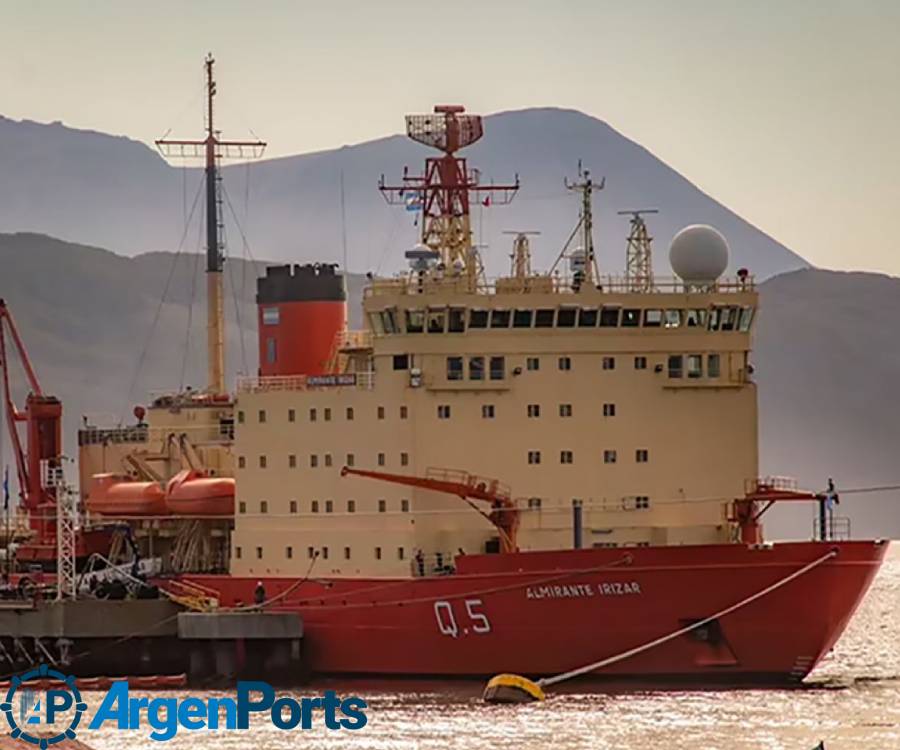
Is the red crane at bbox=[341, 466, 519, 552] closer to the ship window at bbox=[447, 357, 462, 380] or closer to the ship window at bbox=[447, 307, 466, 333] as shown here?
the ship window at bbox=[447, 357, 462, 380]

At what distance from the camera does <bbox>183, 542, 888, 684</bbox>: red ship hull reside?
43.5 meters

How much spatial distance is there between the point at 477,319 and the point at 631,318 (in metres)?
2.73

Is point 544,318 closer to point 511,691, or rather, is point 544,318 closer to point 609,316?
point 609,316

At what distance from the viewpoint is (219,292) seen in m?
54.6

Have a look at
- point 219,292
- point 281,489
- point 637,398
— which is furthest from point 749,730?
point 219,292

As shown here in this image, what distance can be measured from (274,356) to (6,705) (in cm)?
1144

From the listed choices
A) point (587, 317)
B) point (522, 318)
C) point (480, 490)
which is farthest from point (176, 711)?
point (587, 317)

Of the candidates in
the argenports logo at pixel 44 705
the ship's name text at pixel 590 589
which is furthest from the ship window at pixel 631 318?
the argenports logo at pixel 44 705

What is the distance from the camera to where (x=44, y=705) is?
148ft

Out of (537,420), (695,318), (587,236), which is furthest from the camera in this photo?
(587,236)

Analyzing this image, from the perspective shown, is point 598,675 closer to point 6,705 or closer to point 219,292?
point 6,705

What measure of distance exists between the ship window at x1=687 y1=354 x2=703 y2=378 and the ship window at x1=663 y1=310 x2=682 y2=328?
0.62m

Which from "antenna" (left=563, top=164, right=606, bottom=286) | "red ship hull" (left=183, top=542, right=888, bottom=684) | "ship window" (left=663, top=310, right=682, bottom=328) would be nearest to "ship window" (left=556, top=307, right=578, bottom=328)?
"antenna" (left=563, top=164, right=606, bottom=286)

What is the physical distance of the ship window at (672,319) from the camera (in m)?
46.6
